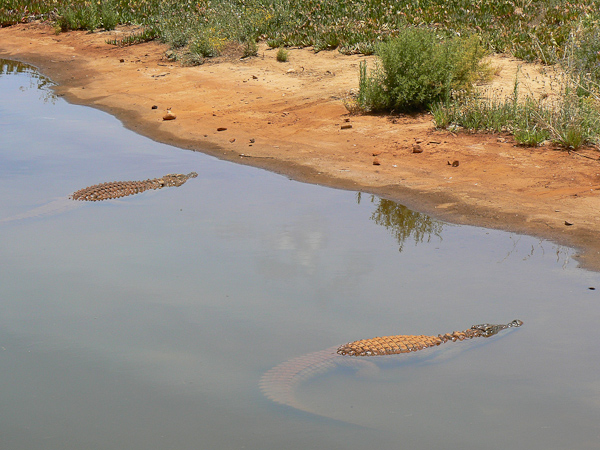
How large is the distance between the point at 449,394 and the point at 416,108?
7.24 meters

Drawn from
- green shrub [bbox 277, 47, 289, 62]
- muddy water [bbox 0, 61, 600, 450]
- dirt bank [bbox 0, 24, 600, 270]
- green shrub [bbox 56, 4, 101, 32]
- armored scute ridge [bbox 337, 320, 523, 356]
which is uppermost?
green shrub [bbox 56, 4, 101, 32]

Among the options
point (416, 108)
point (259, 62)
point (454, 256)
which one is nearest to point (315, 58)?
point (259, 62)

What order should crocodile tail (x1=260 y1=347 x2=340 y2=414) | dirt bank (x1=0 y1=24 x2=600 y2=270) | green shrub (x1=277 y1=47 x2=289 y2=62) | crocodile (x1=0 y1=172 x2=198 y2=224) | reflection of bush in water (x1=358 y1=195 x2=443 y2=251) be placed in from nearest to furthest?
1. crocodile tail (x1=260 y1=347 x2=340 y2=414)
2. reflection of bush in water (x1=358 y1=195 x2=443 y2=251)
3. dirt bank (x1=0 y1=24 x2=600 y2=270)
4. crocodile (x1=0 y1=172 x2=198 y2=224)
5. green shrub (x1=277 y1=47 x2=289 y2=62)

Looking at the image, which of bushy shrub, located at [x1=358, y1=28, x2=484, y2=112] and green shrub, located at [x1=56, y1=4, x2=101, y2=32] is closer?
bushy shrub, located at [x1=358, y1=28, x2=484, y2=112]

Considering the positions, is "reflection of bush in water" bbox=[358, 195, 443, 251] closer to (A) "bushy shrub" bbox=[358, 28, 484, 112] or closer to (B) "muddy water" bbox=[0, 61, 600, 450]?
(B) "muddy water" bbox=[0, 61, 600, 450]

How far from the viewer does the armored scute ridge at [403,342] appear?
12.9 ft

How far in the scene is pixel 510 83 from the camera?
10750mm

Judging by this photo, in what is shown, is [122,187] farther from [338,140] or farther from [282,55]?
[282,55]

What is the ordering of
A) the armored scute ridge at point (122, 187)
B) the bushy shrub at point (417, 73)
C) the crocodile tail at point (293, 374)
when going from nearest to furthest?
1. the crocodile tail at point (293, 374)
2. the armored scute ridge at point (122, 187)
3. the bushy shrub at point (417, 73)

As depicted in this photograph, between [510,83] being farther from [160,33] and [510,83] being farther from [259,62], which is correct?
[160,33]

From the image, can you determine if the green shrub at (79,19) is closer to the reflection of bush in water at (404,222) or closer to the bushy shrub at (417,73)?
the bushy shrub at (417,73)

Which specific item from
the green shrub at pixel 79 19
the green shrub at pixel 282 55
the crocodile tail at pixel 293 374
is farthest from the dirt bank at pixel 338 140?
the green shrub at pixel 79 19

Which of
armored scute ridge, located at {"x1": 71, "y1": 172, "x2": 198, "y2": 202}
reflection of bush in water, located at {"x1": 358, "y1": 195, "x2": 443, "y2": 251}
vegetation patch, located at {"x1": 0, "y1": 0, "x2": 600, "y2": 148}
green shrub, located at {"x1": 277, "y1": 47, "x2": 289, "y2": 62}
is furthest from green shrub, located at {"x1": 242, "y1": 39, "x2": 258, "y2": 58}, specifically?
reflection of bush in water, located at {"x1": 358, "y1": 195, "x2": 443, "y2": 251}

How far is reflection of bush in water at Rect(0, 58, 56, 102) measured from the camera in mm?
13607
